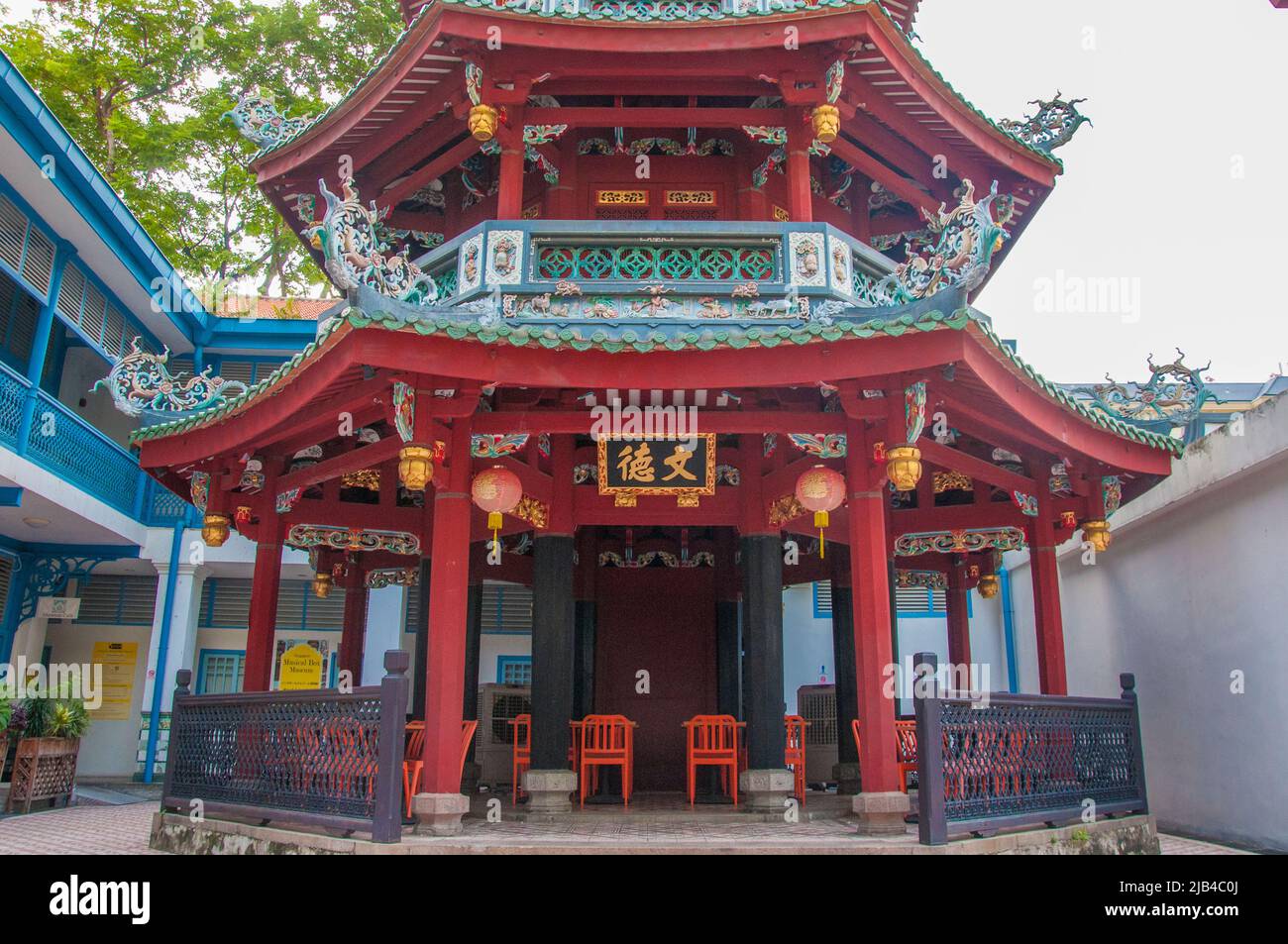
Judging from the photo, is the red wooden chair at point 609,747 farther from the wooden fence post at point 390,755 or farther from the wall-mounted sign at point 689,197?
the wall-mounted sign at point 689,197

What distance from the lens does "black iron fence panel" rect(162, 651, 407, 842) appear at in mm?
7316

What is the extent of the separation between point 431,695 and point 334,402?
269 cm

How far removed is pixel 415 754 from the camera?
9.47 m

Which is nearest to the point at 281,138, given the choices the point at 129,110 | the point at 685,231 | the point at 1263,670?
the point at 685,231

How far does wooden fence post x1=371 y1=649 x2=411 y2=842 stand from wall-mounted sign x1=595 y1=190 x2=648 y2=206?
221 inches

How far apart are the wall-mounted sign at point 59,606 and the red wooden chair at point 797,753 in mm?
12880

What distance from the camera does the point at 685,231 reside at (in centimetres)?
938

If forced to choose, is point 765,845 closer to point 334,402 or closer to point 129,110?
point 334,402

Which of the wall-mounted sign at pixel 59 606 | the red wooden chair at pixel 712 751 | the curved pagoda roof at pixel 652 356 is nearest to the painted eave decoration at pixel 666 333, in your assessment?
the curved pagoda roof at pixel 652 356

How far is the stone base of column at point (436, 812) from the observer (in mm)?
7727

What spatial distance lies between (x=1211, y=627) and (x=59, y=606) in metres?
17.4

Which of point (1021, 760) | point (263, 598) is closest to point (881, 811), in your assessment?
point (1021, 760)

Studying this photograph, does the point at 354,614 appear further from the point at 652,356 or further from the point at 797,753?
the point at 652,356

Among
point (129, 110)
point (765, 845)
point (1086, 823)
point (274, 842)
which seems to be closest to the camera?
point (765, 845)
